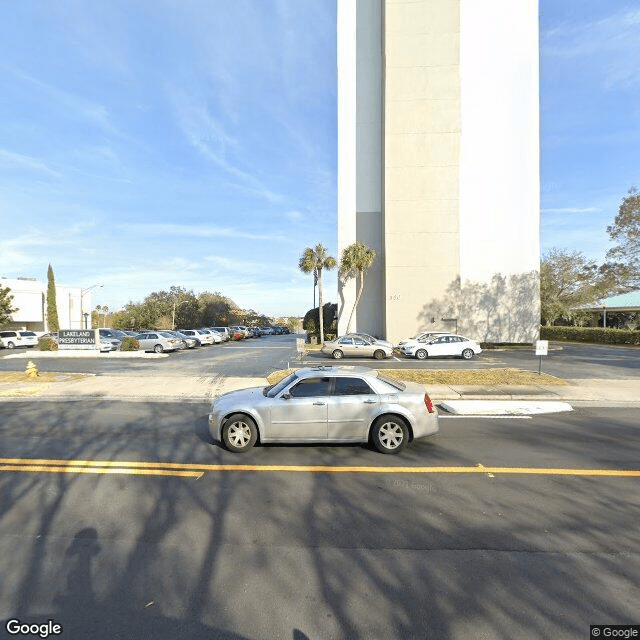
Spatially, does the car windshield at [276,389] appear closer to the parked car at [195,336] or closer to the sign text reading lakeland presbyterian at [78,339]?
the sign text reading lakeland presbyterian at [78,339]

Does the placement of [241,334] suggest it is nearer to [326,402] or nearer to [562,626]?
[326,402]

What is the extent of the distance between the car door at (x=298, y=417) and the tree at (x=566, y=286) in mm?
43240

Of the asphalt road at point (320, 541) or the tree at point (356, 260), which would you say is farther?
the tree at point (356, 260)

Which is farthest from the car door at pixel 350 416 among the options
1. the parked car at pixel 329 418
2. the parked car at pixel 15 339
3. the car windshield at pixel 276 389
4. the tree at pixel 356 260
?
the parked car at pixel 15 339

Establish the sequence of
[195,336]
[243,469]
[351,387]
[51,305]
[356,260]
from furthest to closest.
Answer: [51,305]
[195,336]
[356,260]
[351,387]
[243,469]

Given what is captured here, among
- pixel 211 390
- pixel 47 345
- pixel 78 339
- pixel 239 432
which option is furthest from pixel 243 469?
pixel 47 345

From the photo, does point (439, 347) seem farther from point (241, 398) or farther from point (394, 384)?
point (241, 398)

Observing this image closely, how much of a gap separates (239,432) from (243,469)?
0.88 meters

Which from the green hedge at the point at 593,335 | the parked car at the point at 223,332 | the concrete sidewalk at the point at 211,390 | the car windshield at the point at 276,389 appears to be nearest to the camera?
the car windshield at the point at 276,389

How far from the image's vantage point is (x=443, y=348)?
23.7m

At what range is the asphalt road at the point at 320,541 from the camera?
121 inches

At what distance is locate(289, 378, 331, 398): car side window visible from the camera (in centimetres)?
693

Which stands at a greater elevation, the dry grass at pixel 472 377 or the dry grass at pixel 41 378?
the dry grass at pixel 472 377

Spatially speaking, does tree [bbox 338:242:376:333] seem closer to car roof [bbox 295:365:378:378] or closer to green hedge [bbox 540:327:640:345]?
green hedge [bbox 540:327:640:345]
